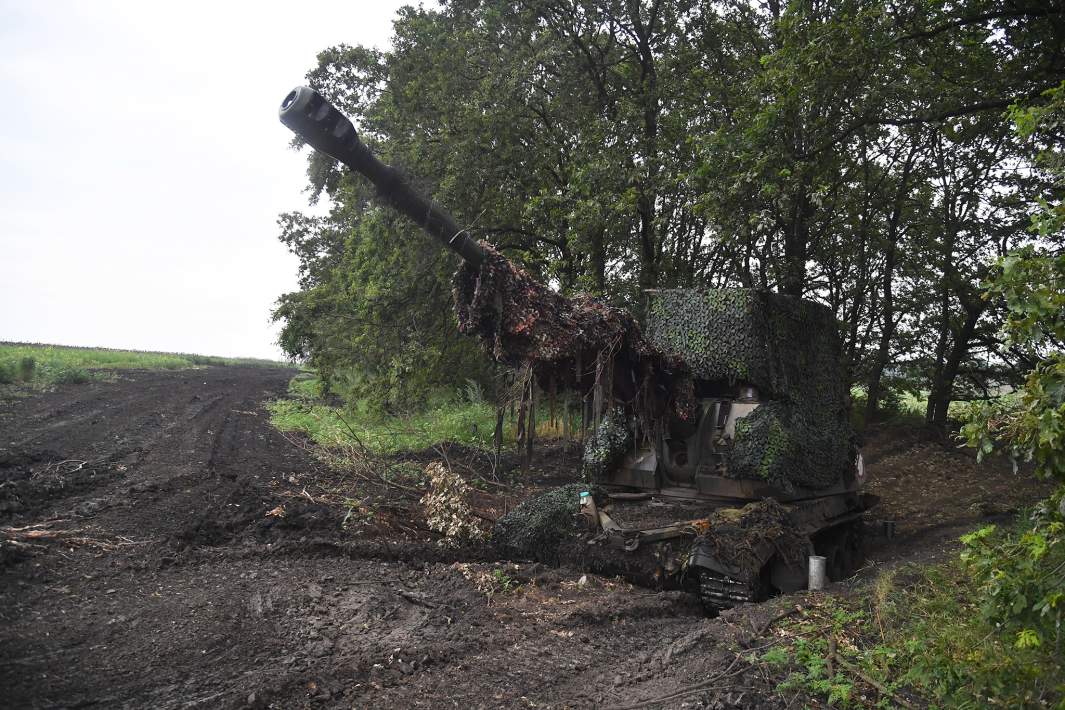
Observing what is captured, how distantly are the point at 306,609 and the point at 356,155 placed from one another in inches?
143

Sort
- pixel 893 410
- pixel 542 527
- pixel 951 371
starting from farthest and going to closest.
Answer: pixel 893 410
pixel 951 371
pixel 542 527

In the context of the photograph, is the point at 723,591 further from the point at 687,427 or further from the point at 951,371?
the point at 951,371

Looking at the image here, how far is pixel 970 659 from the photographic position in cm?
421

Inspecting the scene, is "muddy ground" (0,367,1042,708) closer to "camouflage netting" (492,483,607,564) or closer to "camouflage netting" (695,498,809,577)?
"camouflage netting" (492,483,607,564)

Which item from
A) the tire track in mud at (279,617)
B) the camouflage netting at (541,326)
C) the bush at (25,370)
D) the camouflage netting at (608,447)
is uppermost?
the camouflage netting at (541,326)

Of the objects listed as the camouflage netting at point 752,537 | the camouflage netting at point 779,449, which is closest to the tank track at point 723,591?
the camouflage netting at point 752,537

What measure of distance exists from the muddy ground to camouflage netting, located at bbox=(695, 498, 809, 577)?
0.52m

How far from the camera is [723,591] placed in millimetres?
6383

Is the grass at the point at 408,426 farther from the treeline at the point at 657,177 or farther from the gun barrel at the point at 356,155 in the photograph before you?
the gun barrel at the point at 356,155

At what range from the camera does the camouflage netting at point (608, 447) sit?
7.82 meters

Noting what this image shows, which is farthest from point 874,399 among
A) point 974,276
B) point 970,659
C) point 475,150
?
point 970,659

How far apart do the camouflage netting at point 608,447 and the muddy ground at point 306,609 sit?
4.23 feet

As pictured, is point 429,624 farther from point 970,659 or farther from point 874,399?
point 874,399

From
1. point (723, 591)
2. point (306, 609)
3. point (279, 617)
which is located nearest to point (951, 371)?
point (723, 591)
